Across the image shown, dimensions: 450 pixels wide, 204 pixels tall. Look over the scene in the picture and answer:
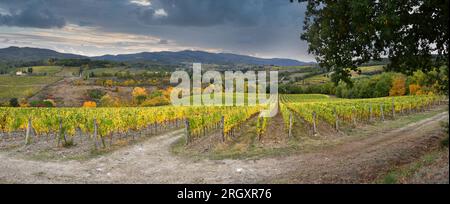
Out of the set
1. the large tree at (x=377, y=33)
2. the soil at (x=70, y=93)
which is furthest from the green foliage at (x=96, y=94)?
the large tree at (x=377, y=33)

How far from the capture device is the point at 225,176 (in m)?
13.0

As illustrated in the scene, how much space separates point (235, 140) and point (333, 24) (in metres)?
10.8

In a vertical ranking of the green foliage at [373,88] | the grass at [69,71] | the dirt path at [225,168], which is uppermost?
the grass at [69,71]

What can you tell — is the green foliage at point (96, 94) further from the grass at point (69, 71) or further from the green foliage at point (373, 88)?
the green foliage at point (373, 88)

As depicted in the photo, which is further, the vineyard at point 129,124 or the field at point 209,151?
the vineyard at point 129,124

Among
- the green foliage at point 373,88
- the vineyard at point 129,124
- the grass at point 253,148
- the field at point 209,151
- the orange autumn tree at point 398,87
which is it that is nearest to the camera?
the field at point 209,151

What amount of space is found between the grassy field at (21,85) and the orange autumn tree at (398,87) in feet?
359

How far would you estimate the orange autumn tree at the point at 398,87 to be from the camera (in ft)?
273

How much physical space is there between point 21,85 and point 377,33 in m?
144

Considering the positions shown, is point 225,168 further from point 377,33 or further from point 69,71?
point 69,71

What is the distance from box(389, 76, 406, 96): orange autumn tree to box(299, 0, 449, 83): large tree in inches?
3069

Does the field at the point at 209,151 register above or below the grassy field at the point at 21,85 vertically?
below

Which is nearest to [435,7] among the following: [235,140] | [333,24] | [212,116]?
[333,24]

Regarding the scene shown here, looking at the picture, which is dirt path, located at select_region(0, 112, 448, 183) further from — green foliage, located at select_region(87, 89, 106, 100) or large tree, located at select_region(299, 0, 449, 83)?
green foliage, located at select_region(87, 89, 106, 100)
